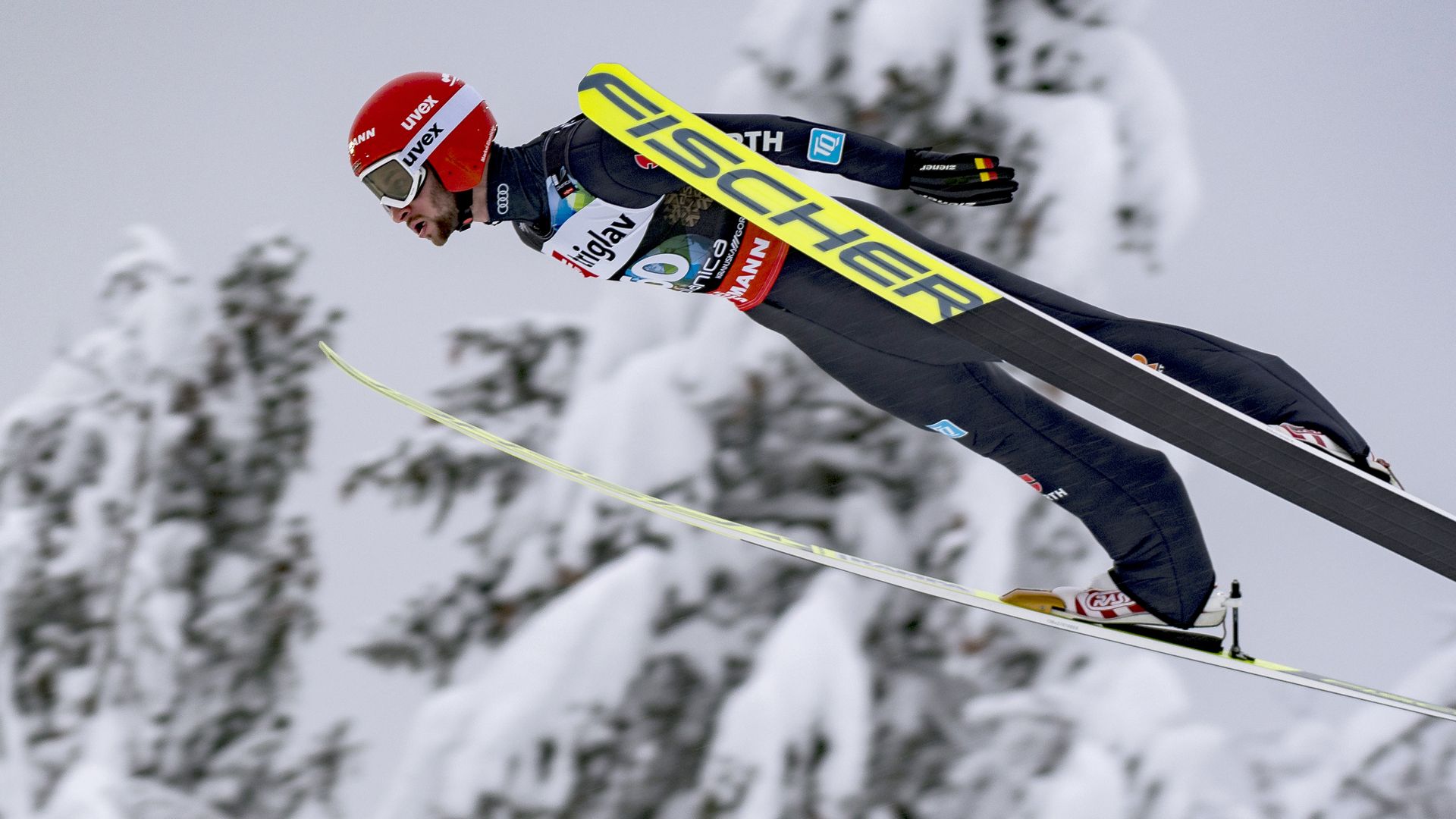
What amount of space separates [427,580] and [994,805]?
191cm

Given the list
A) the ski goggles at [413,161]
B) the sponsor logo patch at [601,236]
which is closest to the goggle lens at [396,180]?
the ski goggles at [413,161]

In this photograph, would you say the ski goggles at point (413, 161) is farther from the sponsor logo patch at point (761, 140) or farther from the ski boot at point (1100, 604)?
the ski boot at point (1100, 604)

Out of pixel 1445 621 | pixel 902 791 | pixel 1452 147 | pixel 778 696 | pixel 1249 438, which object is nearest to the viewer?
pixel 1249 438

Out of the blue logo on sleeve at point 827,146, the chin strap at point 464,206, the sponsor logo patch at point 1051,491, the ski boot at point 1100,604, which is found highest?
the blue logo on sleeve at point 827,146

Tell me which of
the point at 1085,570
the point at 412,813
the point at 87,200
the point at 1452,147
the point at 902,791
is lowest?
the point at 412,813

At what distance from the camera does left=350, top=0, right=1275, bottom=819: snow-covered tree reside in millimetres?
3131

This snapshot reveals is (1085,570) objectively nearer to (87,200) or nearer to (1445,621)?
(1445,621)

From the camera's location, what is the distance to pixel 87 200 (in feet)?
15.6

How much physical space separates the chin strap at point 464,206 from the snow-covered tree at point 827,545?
4.71 feet

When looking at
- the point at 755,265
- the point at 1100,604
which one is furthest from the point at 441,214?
the point at 1100,604

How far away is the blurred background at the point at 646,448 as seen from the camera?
3.21 metres

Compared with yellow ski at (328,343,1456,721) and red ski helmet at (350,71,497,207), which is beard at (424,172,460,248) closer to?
red ski helmet at (350,71,497,207)

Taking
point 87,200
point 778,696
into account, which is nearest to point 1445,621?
point 778,696

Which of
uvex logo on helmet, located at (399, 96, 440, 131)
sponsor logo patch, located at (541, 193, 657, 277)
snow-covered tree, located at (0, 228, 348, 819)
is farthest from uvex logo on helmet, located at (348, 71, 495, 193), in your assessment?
snow-covered tree, located at (0, 228, 348, 819)
